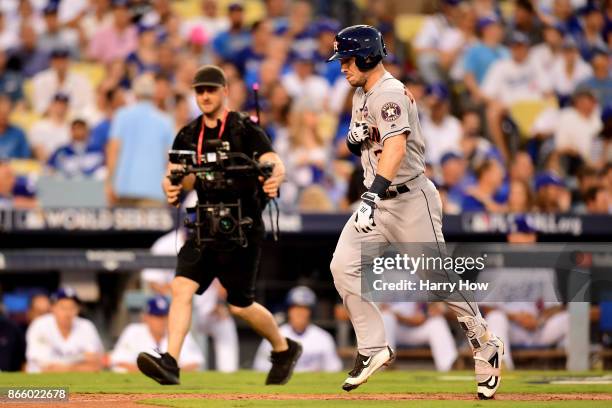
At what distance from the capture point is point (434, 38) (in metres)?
17.6

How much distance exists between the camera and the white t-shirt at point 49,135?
572 inches

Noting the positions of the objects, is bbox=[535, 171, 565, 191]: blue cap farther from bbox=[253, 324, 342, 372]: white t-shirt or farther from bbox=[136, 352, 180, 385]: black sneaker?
bbox=[136, 352, 180, 385]: black sneaker

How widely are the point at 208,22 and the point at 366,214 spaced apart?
10.3 metres

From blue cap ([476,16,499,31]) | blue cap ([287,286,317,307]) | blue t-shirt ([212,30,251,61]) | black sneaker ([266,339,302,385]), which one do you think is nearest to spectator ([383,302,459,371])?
blue cap ([287,286,317,307])

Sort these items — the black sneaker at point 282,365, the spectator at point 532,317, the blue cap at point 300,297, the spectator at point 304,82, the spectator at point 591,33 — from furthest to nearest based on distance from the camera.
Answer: the spectator at point 591,33 → the spectator at point 304,82 → the blue cap at point 300,297 → the spectator at point 532,317 → the black sneaker at point 282,365

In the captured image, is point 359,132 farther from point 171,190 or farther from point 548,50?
point 548,50

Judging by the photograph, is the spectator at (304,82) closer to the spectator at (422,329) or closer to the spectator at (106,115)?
the spectator at (106,115)

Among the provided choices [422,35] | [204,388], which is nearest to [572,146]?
[422,35]

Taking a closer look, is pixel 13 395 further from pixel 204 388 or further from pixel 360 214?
pixel 360 214

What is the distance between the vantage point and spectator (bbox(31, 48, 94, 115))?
15492 millimetres

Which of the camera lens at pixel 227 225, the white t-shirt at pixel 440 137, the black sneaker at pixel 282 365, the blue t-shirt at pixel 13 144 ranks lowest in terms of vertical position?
the black sneaker at pixel 282 365

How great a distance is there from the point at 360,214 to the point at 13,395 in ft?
7.22

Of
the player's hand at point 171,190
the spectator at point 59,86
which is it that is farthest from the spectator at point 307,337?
the spectator at point 59,86

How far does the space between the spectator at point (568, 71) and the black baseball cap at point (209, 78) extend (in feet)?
29.5
